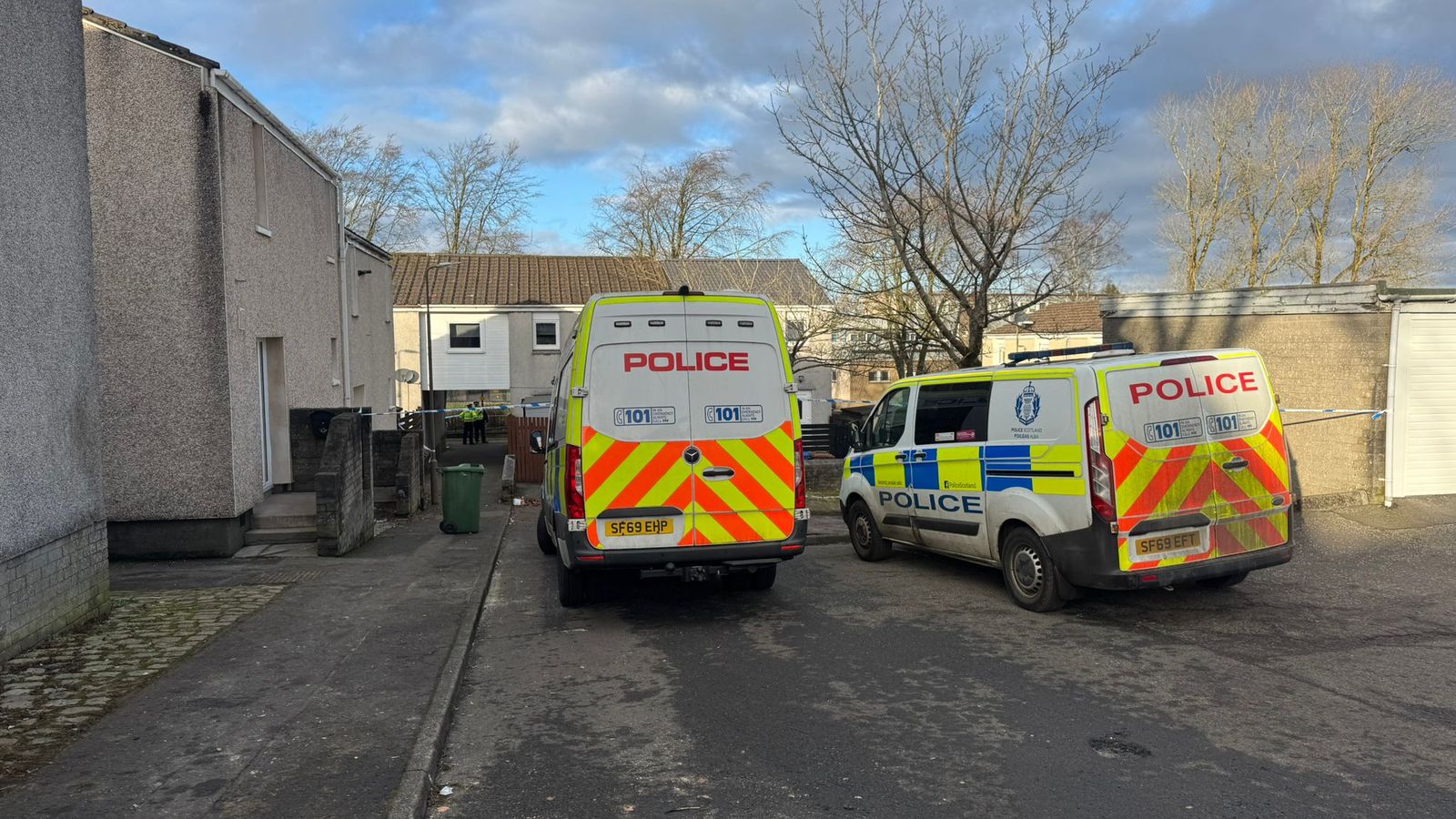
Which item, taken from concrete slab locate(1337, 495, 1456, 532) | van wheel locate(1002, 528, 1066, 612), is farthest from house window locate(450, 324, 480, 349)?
van wheel locate(1002, 528, 1066, 612)

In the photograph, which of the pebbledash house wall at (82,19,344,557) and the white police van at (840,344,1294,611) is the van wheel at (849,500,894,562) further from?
the pebbledash house wall at (82,19,344,557)

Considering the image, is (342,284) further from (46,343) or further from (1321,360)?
(1321,360)

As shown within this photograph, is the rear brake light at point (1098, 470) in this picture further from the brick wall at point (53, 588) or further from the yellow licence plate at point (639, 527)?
the brick wall at point (53, 588)

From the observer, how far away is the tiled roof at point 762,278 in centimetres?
2687

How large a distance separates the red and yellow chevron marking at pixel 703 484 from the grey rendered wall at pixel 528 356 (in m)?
29.5

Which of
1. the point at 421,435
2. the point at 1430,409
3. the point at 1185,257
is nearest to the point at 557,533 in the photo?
the point at 421,435

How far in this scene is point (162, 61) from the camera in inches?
398

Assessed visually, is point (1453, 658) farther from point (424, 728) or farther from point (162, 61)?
point (162, 61)

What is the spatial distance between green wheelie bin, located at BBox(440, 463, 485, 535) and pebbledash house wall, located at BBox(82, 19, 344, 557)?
255 centimetres

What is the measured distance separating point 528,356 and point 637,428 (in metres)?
30.1

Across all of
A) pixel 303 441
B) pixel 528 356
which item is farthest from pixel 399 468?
pixel 528 356

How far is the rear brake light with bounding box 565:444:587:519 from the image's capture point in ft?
23.7

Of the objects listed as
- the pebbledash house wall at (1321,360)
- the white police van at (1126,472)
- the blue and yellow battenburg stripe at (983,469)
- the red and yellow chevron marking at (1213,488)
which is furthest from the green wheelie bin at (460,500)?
the pebbledash house wall at (1321,360)

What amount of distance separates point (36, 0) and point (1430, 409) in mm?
15248
